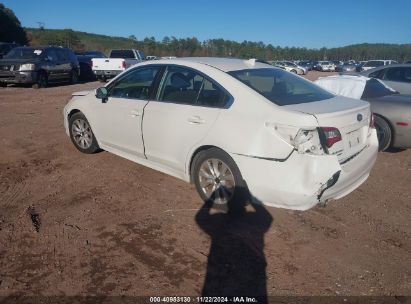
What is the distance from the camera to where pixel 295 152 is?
338 cm

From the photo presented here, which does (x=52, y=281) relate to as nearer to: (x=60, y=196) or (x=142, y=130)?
(x=60, y=196)

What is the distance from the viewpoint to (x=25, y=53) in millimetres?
15383

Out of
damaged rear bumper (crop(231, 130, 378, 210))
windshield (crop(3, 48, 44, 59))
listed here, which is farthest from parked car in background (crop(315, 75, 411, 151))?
windshield (crop(3, 48, 44, 59))

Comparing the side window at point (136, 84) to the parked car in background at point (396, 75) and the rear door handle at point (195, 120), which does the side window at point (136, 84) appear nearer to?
the rear door handle at point (195, 120)

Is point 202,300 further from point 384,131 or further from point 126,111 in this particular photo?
point 384,131

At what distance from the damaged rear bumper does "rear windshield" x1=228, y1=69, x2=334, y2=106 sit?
2.17ft

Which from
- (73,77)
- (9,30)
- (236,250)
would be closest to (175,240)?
(236,250)

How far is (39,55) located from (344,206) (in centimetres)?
1446

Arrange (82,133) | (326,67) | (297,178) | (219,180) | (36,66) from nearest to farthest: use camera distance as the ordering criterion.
A: (297,178) < (219,180) < (82,133) < (36,66) < (326,67)

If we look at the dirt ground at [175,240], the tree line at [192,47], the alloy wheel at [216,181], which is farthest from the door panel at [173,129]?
the tree line at [192,47]

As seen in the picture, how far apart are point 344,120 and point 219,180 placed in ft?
4.66

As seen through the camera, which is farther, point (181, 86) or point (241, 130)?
point (181, 86)

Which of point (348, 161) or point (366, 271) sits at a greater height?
point (348, 161)

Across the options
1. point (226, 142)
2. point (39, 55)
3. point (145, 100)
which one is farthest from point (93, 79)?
point (226, 142)
